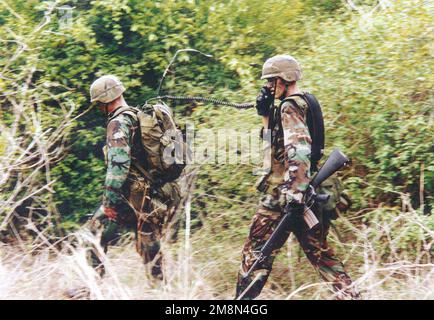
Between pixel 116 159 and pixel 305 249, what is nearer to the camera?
pixel 305 249

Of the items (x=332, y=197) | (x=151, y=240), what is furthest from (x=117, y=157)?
(x=332, y=197)

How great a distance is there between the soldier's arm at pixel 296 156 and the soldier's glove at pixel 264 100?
286 mm

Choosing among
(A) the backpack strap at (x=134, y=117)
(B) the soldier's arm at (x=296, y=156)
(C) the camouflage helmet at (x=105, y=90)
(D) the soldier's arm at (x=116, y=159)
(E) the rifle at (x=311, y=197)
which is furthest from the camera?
(C) the camouflage helmet at (x=105, y=90)

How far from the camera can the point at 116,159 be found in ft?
17.4

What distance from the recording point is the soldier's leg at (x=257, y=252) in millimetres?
5102

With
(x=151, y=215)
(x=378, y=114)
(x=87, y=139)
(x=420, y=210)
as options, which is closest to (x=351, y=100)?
(x=378, y=114)

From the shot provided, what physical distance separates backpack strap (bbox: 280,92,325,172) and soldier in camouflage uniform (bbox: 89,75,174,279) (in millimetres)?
1256

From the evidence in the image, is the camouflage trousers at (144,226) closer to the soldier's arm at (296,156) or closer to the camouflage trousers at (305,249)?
the camouflage trousers at (305,249)

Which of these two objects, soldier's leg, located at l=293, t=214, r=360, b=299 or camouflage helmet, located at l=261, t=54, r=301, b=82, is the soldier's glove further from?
soldier's leg, located at l=293, t=214, r=360, b=299

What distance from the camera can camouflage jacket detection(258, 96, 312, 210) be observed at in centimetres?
485

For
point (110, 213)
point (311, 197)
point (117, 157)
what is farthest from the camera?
point (110, 213)

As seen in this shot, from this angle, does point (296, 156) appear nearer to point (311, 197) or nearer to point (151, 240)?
point (311, 197)

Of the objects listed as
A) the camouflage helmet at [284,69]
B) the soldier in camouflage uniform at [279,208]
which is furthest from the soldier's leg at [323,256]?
the camouflage helmet at [284,69]

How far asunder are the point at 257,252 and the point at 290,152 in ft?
2.66
